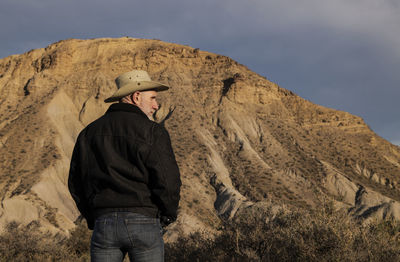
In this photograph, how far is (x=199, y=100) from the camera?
163ft

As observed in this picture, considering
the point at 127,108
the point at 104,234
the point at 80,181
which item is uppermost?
the point at 127,108

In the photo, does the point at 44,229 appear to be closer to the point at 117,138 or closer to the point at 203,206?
the point at 203,206

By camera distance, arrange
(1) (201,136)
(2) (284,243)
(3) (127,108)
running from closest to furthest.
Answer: (3) (127,108) < (2) (284,243) < (1) (201,136)

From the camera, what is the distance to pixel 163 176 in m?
2.83

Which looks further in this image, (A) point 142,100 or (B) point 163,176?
(A) point 142,100

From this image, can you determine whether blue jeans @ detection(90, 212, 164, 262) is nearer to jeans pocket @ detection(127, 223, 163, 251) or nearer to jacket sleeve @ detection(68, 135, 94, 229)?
jeans pocket @ detection(127, 223, 163, 251)

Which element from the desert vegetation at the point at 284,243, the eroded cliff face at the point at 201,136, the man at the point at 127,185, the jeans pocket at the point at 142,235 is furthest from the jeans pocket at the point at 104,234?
the eroded cliff face at the point at 201,136

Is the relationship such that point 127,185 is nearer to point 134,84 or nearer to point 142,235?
point 142,235

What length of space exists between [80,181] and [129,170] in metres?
0.49

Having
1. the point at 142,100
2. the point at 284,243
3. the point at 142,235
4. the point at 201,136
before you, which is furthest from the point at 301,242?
the point at 201,136

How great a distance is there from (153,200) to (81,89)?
156ft

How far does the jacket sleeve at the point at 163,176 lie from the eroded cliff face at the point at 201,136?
2604cm

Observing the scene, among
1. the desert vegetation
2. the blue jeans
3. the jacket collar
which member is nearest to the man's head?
the jacket collar

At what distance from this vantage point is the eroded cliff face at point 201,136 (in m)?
34.4
